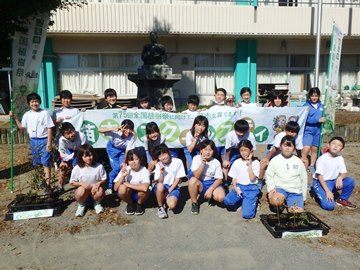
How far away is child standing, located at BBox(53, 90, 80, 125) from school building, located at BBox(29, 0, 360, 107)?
830cm

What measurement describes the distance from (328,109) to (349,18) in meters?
10.6

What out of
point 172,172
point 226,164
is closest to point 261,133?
point 226,164

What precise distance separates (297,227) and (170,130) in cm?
272

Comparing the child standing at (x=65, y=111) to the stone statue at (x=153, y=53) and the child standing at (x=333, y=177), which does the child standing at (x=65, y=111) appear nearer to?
the child standing at (x=333, y=177)

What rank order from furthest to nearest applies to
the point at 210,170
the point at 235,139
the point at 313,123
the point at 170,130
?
the point at 313,123
the point at 170,130
the point at 235,139
the point at 210,170

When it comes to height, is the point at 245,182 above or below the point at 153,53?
below

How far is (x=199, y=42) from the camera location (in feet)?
47.7

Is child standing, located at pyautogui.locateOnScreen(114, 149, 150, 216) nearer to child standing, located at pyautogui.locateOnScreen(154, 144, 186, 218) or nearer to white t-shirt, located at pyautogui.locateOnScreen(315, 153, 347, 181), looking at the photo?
child standing, located at pyautogui.locateOnScreen(154, 144, 186, 218)

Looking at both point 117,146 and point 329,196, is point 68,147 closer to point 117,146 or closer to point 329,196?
point 117,146

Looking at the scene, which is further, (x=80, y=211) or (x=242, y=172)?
(x=242, y=172)

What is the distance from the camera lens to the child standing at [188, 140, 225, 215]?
4.42m

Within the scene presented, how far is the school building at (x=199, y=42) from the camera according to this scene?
12966 millimetres

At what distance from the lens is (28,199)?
14.4ft

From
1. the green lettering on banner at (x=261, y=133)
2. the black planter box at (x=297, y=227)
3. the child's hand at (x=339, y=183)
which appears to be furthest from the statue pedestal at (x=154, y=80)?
the black planter box at (x=297, y=227)
